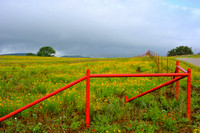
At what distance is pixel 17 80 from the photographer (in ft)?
25.7

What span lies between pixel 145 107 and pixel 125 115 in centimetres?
85

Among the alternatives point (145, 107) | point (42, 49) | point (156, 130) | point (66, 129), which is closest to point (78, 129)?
point (66, 129)

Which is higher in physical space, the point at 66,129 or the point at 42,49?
the point at 42,49

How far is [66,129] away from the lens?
3.45 meters

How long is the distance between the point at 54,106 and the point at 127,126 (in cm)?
216

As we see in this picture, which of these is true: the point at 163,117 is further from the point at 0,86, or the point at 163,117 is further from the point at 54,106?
the point at 0,86

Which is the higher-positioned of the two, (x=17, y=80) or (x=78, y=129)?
(x=17, y=80)

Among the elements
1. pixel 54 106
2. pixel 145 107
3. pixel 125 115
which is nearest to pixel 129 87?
pixel 145 107

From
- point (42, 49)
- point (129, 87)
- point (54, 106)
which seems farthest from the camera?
point (42, 49)

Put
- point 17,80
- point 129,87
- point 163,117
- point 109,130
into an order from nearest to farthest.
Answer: point 109,130, point 163,117, point 129,87, point 17,80

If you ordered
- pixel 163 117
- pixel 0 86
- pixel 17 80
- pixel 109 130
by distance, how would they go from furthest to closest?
pixel 17 80 < pixel 0 86 < pixel 163 117 < pixel 109 130

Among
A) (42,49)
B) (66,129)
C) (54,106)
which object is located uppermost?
(42,49)

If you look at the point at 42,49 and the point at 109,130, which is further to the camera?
the point at 42,49

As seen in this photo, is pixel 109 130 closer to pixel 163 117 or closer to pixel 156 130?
pixel 156 130
